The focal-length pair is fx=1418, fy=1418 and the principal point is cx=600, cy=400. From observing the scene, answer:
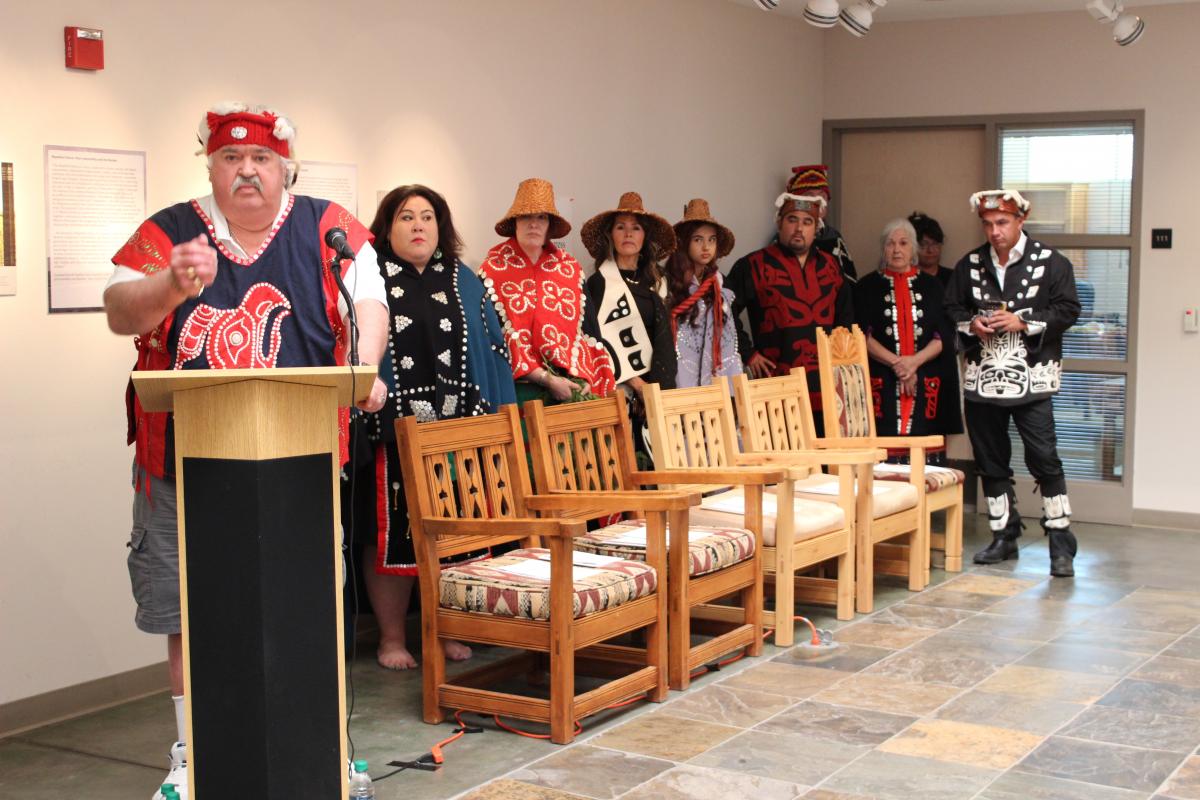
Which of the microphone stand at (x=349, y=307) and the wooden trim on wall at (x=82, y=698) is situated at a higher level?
the microphone stand at (x=349, y=307)

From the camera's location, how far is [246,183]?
10.00 feet

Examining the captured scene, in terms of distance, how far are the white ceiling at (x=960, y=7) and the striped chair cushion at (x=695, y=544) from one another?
3601 mm

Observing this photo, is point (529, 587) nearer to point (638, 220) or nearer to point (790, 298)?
point (638, 220)

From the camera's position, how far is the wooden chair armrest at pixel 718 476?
4.68m

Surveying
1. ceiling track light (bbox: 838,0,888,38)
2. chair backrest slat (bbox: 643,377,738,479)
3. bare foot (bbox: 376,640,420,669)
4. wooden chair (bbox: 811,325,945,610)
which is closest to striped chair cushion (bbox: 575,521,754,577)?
chair backrest slat (bbox: 643,377,738,479)

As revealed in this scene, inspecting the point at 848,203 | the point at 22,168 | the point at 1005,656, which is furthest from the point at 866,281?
the point at 22,168

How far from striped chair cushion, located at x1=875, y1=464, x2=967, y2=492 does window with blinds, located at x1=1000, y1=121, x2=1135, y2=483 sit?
1.78 metres

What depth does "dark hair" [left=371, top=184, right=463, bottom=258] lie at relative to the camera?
183 inches

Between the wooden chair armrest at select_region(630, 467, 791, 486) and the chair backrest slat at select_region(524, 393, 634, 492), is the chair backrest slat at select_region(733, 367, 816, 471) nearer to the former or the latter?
the wooden chair armrest at select_region(630, 467, 791, 486)

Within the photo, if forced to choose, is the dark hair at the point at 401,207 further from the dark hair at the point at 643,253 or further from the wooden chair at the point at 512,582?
the dark hair at the point at 643,253

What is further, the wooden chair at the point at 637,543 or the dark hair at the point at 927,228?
the dark hair at the point at 927,228

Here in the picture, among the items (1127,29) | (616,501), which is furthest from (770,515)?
(1127,29)

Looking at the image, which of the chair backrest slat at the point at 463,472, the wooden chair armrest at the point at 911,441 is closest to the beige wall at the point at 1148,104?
the wooden chair armrest at the point at 911,441

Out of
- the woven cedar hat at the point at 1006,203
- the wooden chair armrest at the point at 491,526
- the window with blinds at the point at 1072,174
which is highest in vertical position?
the window with blinds at the point at 1072,174
